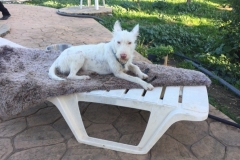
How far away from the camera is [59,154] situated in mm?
2422

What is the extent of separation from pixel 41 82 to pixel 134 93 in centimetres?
105

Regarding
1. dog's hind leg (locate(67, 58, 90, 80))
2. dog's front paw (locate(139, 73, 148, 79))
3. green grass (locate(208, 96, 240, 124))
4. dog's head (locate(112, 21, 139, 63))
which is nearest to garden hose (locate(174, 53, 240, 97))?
green grass (locate(208, 96, 240, 124))

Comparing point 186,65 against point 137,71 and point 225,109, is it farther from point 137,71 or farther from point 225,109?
point 137,71

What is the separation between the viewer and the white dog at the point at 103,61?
2.71 meters

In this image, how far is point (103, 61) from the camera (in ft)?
9.73

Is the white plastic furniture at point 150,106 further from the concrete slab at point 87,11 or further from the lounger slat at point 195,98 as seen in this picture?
the concrete slab at point 87,11

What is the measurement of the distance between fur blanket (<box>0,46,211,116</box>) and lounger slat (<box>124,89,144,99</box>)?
0.26ft

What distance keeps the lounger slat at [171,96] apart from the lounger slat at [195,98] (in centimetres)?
8

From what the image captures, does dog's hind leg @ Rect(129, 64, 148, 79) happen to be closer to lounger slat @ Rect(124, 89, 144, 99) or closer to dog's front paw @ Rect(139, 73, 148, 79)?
dog's front paw @ Rect(139, 73, 148, 79)

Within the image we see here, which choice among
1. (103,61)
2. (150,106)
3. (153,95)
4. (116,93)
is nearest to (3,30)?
(103,61)

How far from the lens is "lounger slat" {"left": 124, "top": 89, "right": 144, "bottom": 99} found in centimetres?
246

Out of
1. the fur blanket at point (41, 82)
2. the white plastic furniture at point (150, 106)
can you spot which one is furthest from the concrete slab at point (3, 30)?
the white plastic furniture at point (150, 106)

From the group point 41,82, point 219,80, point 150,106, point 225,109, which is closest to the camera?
point 150,106

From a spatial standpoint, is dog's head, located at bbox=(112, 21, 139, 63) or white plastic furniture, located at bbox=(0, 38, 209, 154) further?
dog's head, located at bbox=(112, 21, 139, 63)
